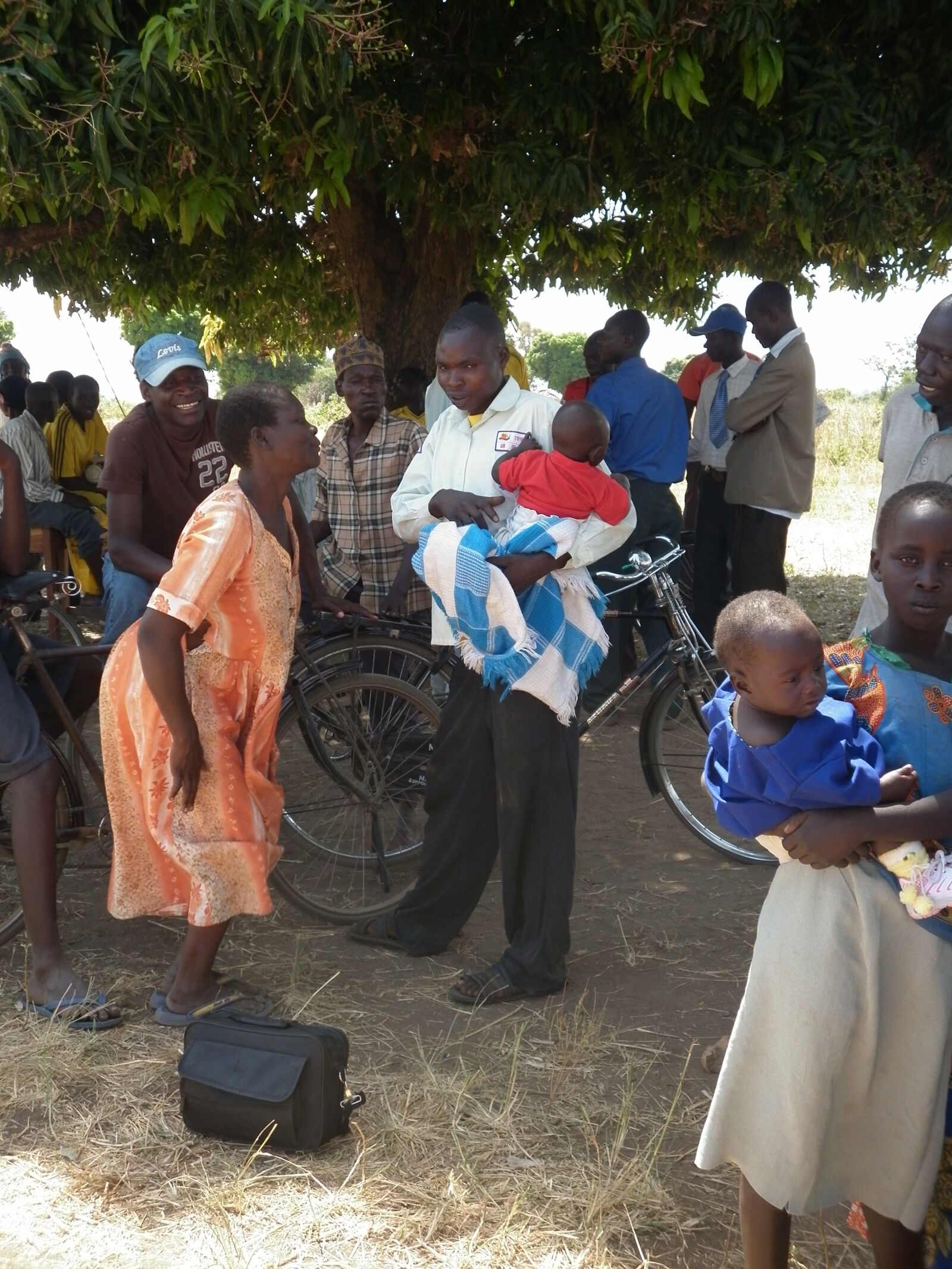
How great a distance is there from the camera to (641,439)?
6336 mm

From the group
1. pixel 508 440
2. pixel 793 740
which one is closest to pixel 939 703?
pixel 793 740

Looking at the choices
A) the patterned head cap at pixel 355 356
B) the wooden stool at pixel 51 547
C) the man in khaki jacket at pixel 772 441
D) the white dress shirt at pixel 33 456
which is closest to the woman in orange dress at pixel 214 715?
the patterned head cap at pixel 355 356

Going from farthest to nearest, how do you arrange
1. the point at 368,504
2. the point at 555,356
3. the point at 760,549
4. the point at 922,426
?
the point at 555,356 < the point at 760,549 < the point at 368,504 < the point at 922,426

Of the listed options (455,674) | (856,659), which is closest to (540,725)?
(455,674)

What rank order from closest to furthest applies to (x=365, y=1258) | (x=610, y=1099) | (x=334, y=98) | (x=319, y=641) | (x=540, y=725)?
1. (x=365, y=1258)
2. (x=610, y=1099)
3. (x=540, y=725)
4. (x=319, y=641)
5. (x=334, y=98)

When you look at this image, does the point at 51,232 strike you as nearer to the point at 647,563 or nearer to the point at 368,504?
the point at 368,504

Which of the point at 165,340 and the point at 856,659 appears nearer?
the point at 856,659

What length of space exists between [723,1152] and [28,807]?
228 centimetres

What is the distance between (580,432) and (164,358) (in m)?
1.49

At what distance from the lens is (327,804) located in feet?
14.2

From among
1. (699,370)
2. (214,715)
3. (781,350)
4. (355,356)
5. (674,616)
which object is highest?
(699,370)

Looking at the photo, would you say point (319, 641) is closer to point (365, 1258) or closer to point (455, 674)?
point (455, 674)

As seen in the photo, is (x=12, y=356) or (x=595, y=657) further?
(x=12, y=356)

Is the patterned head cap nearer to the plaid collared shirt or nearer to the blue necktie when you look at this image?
the plaid collared shirt
